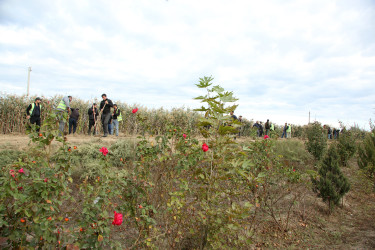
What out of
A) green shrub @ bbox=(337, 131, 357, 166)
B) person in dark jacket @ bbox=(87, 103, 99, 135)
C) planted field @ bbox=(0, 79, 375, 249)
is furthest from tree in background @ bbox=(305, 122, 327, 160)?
person in dark jacket @ bbox=(87, 103, 99, 135)

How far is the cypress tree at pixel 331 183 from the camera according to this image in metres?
5.01

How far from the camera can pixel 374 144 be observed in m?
7.91

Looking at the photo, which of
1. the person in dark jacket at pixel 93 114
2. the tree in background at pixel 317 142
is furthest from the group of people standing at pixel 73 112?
the tree in background at pixel 317 142

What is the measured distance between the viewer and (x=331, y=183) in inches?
199

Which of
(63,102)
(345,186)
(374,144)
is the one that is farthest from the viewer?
(63,102)

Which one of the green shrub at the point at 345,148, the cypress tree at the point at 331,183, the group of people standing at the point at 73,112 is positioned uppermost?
the group of people standing at the point at 73,112

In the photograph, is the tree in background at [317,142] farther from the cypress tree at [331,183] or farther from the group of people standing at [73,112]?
the group of people standing at [73,112]

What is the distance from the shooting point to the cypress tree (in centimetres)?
501

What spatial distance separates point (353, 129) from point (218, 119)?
13652 mm

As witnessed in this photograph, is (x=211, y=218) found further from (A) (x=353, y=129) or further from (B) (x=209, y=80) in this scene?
(A) (x=353, y=129)

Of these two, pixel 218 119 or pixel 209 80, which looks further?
pixel 209 80

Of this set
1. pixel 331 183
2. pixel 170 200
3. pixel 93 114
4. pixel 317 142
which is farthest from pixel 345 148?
pixel 93 114

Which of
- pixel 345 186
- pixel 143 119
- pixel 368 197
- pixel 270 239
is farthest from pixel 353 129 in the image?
pixel 143 119

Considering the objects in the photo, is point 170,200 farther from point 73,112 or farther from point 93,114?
point 93,114
